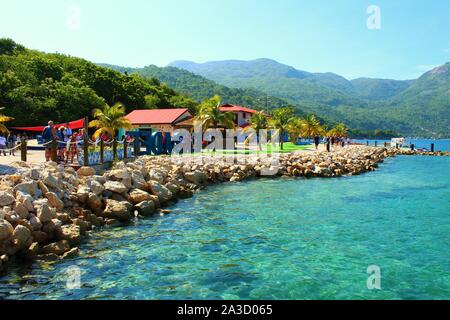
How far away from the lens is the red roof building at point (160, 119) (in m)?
43.3

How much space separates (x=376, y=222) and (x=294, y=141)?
53152mm

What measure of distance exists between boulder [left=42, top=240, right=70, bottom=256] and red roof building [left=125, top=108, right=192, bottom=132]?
33070mm

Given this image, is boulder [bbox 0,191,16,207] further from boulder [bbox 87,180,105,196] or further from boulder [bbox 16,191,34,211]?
boulder [bbox 87,180,105,196]

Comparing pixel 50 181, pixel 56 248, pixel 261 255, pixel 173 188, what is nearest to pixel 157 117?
pixel 173 188

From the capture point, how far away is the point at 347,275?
9.19 m

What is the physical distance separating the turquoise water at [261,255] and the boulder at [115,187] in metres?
1.79

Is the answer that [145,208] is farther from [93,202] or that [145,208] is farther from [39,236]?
[39,236]

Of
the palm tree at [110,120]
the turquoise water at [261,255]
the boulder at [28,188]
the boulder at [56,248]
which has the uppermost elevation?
the palm tree at [110,120]

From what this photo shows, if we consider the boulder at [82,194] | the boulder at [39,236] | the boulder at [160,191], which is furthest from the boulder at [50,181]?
the boulder at [160,191]

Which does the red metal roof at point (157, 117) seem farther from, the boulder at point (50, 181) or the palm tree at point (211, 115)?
the boulder at point (50, 181)

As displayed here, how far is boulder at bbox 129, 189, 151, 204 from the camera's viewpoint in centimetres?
1534

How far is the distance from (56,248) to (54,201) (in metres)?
2.58
